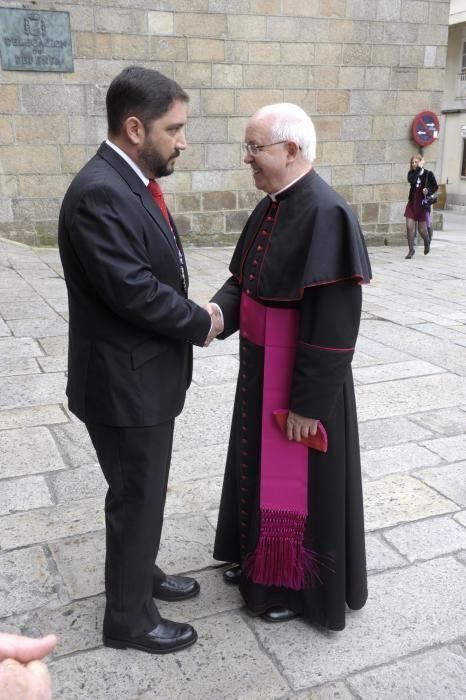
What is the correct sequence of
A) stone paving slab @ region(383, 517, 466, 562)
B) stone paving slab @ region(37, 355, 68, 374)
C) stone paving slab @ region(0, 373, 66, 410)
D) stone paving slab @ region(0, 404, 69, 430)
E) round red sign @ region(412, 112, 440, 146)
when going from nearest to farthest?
stone paving slab @ region(383, 517, 466, 562) < stone paving slab @ region(0, 404, 69, 430) < stone paving slab @ region(0, 373, 66, 410) < stone paving slab @ region(37, 355, 68, 374) < round red sign @ region(412, 112, 440, 146)

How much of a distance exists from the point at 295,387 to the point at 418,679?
37.5 inches

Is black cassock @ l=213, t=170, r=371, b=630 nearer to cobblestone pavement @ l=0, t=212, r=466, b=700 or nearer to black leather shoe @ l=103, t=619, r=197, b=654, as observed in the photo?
cobblestone pavement @ l=0, t=212, r=466, b=700

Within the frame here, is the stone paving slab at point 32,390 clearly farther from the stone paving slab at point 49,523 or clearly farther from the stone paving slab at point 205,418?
the stone paving slab at point 49,523

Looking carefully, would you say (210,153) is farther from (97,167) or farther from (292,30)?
(97,167)

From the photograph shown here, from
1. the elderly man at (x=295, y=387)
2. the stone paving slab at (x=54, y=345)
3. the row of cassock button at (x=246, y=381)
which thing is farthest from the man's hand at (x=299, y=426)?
the stone paving slab at (x=54, y=345)

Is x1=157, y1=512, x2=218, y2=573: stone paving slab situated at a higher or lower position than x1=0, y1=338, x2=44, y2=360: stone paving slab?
lower

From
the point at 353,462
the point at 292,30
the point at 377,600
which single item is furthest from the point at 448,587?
the point at 292,30

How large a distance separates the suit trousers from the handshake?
0.96 feet

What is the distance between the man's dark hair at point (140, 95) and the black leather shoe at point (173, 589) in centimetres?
156

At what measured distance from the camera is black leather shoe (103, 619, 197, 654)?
210cm

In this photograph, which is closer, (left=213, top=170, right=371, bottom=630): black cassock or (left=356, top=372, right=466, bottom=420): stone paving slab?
(left=213, top=170, right=371, bottom=630): black cassock

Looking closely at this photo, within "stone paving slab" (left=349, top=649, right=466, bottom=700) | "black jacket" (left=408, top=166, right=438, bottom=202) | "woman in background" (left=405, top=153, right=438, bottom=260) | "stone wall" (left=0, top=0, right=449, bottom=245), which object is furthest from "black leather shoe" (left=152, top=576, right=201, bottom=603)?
"black jacket" (left=408, top=166, right=438, bottom=202)

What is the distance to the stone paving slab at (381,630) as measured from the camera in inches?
Answer: 81.2

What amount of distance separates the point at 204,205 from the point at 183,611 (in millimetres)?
8119
